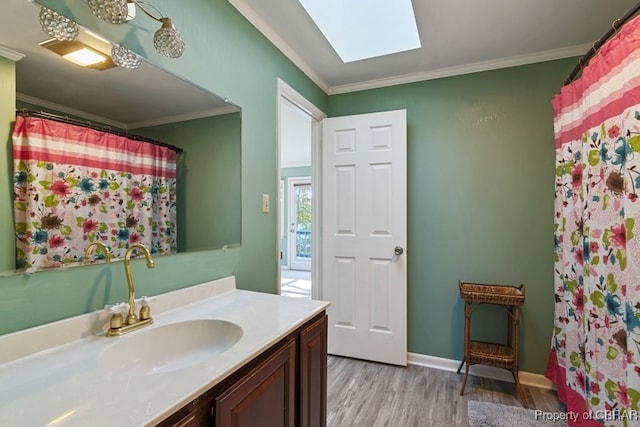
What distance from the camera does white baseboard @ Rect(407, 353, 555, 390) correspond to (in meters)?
2.13

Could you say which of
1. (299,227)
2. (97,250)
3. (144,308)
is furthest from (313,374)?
(299,227)

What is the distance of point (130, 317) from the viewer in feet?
3.28

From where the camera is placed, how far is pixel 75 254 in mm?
954

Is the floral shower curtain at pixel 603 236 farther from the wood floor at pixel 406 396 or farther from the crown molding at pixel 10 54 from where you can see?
the crown molding at pixel 10 54

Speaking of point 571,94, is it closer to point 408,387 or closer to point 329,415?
point 408,387

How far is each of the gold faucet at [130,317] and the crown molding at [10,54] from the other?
0.62 metres

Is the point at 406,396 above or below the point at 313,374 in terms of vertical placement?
below

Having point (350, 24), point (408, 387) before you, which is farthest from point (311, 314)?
point (350, 24)

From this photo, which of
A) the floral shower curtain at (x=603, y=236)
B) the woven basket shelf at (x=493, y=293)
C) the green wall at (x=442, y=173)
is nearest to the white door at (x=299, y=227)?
the green wall at (x=442, y=173)

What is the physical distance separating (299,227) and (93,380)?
604 centimetres

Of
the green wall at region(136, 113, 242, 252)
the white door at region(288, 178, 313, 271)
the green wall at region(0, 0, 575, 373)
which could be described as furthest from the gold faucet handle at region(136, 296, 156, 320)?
the white door at region(288, 178, 313, 271)

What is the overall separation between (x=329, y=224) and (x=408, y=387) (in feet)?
4.35

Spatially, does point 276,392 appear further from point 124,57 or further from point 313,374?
point 124,57

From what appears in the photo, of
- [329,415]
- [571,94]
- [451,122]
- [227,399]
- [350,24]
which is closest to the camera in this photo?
[227,399]
